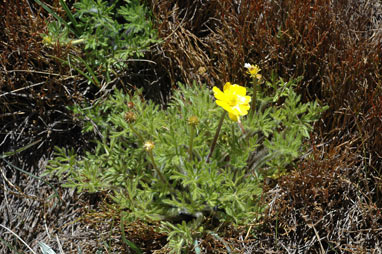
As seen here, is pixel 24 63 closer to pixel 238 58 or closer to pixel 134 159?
pixel 134 159

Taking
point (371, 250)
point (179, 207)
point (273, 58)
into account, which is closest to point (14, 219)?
point (179, 207)

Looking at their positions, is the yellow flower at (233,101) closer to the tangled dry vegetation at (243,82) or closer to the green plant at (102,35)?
the tangled dry vegetation at (243,82)

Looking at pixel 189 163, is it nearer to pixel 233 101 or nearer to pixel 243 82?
pixel 233 101

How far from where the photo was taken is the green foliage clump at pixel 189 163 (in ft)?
6.53

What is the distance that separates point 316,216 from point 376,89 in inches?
29.6

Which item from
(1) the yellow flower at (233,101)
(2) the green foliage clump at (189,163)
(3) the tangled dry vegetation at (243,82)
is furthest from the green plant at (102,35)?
(1) the yellow flower at (233,101)

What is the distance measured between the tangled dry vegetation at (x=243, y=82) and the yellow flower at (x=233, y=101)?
539 mm

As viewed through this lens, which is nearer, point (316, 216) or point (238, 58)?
point (316, 216)

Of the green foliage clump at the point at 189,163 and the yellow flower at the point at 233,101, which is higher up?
the yellow flower at the point at 233,101

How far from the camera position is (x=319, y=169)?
7.04ft

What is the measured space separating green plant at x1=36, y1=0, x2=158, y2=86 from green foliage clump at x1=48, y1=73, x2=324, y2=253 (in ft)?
1.05

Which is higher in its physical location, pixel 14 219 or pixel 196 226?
pixel 196 226

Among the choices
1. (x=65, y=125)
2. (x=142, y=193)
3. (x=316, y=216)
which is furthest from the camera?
(x=65, y=125)

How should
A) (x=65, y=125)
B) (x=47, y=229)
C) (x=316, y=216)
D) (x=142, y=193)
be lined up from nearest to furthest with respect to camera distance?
(x=142, y=193) < (x=316, y=216) < (x=47, y=229) < (x=65, y=125)
